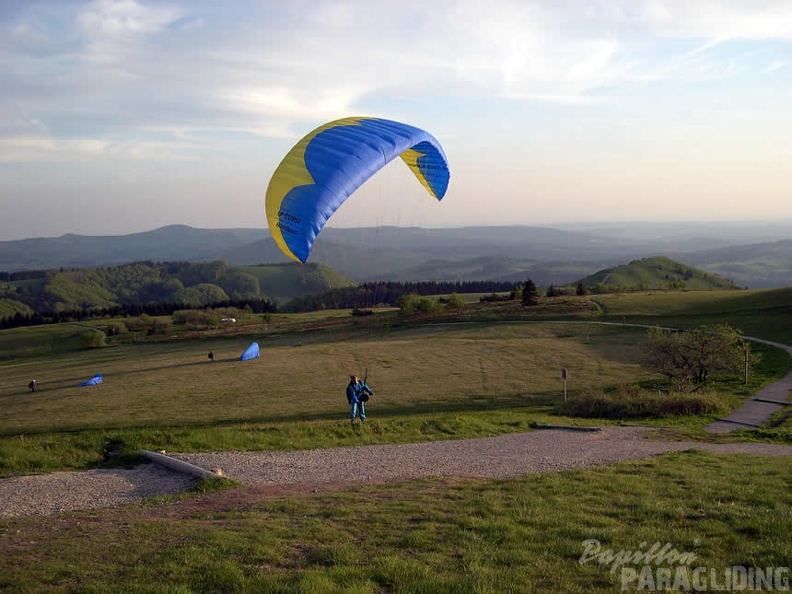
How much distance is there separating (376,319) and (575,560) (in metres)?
66.1

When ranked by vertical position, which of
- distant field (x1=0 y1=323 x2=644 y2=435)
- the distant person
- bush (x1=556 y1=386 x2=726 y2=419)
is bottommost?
distant field (x1=0 y1=323 x2=644 y2=435)

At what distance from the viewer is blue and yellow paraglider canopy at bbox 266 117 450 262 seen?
17406mm

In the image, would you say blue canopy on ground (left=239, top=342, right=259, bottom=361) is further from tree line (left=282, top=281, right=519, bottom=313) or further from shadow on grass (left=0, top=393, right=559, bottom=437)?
tree line (left=282, top=281, right=519, bottom=313)

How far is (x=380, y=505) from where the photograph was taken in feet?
33.4

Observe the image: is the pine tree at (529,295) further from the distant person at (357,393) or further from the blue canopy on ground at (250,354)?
the distant person at (357,393)

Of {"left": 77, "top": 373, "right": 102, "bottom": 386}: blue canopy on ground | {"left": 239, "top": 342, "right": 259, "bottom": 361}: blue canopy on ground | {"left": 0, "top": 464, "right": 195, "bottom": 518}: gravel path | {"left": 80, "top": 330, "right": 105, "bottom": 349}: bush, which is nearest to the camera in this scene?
{"left": 0, "top": 464, "right": 195, "bottom": 518}: gravel path

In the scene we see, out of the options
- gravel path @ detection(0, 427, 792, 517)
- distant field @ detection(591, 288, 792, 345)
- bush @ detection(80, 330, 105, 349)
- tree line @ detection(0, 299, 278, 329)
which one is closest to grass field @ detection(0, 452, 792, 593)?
gravel path @ detection(0, 427, 792, 517)

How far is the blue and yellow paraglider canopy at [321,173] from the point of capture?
17406 mm

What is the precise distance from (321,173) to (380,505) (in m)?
10.7

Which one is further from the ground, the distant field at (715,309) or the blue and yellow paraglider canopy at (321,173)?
the blue and yellow paraglider canopy at (321,173)

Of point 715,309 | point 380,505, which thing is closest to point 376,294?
point 715,309

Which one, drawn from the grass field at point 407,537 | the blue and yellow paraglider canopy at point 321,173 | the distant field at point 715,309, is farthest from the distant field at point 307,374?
the grass field at point 407,537

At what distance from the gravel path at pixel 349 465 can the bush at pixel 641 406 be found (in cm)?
583

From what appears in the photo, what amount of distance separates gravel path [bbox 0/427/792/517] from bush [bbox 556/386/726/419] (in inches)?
230
